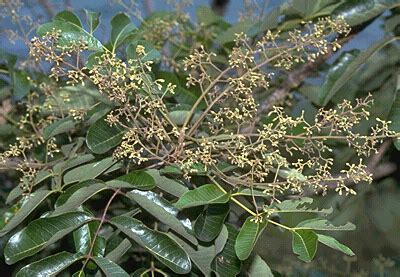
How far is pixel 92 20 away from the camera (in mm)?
653

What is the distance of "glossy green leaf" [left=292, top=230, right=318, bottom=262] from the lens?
0.52m

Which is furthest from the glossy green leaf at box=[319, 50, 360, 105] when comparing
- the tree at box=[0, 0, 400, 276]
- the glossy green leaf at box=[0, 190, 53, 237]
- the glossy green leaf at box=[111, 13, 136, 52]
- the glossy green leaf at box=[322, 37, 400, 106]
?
the glossy green leaf at box=[0, 190, 53, 237]

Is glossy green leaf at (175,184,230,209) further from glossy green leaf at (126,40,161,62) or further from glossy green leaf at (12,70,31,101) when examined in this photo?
glossy green leaf at (12,70,31,101)

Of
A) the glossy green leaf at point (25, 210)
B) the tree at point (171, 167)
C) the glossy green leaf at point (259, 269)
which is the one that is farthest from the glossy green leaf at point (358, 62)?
the glossy green leaf at point (25, 210)

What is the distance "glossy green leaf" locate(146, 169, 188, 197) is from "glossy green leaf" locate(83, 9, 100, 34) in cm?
15

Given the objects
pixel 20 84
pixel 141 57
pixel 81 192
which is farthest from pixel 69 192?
pixel 20 84

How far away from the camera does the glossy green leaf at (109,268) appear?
1.81 ft

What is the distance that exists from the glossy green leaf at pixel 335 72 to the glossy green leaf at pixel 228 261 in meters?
0.26

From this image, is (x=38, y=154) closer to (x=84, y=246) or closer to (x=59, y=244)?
(x=59, y=244)

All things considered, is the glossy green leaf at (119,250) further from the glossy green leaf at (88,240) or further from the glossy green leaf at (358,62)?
the glossy green leaf at (358,62)

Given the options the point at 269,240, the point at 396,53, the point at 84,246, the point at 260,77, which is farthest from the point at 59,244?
the point at 269,240

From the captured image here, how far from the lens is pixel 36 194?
598 mm

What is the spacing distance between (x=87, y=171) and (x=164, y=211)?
0.29ft

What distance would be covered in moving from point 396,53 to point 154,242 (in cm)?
62
